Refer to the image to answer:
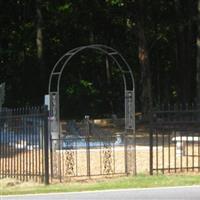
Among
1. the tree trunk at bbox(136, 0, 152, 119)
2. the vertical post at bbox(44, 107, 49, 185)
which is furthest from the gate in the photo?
the tree trunk at bbox(136, 0, 152, 119)

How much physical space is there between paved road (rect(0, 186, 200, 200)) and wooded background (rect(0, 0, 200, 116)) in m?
31.1

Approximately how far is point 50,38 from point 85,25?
4514mm

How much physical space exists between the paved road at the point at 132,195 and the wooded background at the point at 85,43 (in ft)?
102

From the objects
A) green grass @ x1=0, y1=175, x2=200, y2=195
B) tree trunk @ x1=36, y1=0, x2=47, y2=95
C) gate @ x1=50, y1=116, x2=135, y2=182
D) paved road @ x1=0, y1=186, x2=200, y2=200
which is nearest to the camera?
paved road @ x1=0, y1=186, x2=200, y2=200

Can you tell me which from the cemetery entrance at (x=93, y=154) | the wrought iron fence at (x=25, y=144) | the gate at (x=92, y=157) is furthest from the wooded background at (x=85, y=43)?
the wrought iron fence at (x=25, y=144)

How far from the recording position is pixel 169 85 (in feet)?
211

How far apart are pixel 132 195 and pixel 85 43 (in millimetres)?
43564

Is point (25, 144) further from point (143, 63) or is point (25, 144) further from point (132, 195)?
point (143, 63)

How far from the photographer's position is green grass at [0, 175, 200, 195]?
16672 millimetres

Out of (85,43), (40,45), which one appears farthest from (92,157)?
(85,43)

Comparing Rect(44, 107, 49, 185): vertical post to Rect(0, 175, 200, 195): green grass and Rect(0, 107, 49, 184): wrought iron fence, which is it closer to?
Rect(0, 107, 49, 184): wrought iron fence

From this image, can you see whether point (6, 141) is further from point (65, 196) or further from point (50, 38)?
point (50, 38)

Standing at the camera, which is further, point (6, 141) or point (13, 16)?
point (13, 16)

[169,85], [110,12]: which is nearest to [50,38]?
[110,12]
